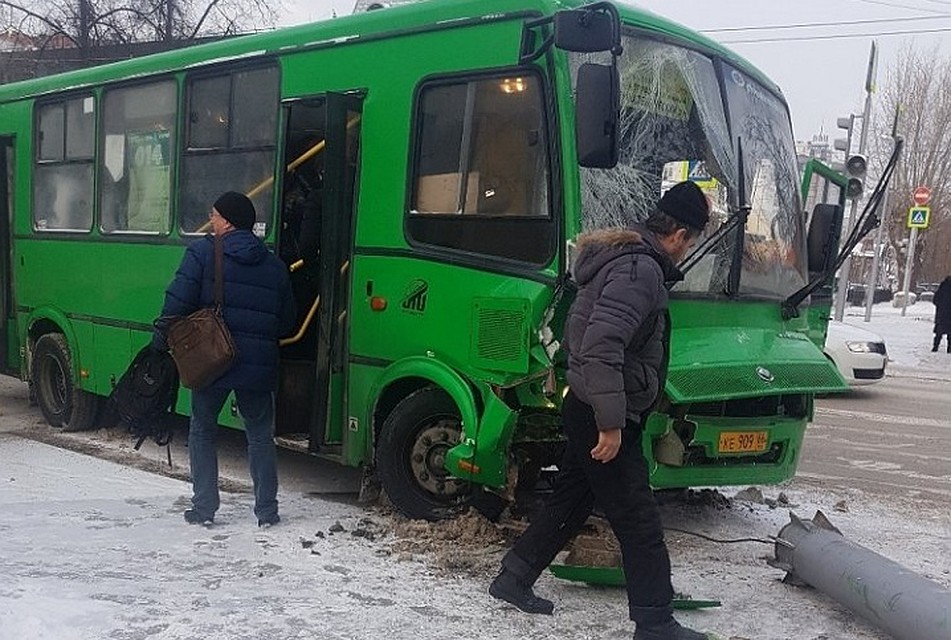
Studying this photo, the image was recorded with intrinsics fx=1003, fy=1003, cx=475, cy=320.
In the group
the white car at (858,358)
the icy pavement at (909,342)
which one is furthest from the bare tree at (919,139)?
the white car at (858,358)

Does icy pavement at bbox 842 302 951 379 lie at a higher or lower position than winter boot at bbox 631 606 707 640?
lower

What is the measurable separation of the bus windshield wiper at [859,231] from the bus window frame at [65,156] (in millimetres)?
5761

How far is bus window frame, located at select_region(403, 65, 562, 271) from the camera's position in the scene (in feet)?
17.2

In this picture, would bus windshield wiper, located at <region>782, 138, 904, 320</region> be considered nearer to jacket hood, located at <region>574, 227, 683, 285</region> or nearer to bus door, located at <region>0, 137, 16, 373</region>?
jacket hood, located at <region>574, 227, 683, 285</region>

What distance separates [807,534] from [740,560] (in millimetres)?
635

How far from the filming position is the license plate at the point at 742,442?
5.47 m

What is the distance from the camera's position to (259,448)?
582 centimetres

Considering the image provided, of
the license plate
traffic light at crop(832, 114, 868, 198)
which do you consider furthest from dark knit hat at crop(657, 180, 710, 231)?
traffic light at crop(832, 114, 868, 198)

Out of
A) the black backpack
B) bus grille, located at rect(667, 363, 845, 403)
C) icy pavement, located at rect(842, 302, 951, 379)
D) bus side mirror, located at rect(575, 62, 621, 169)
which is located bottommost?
icy pavement, located at rect(842, 302, 951, 379)

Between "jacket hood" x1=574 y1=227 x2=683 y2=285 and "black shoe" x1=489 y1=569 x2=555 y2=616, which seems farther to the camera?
"black shoe" x1=489 y1=569 x2=555 y2=616

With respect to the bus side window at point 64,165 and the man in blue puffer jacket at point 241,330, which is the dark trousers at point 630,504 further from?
the bus side window at point 64,165

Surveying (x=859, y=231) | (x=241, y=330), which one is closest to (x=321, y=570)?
(x=241, y=330)

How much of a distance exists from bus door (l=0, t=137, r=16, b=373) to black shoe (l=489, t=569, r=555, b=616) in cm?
680

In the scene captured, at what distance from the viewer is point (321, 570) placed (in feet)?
16.7
